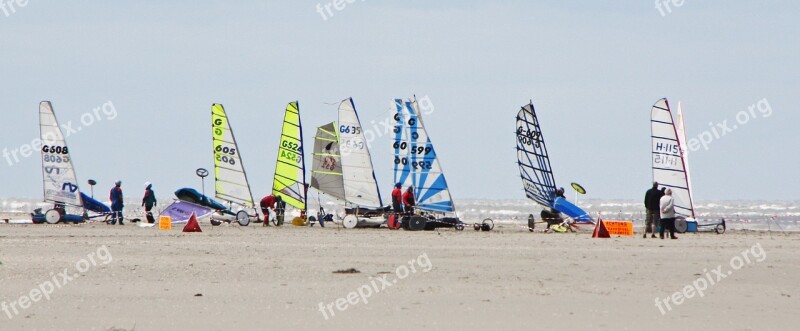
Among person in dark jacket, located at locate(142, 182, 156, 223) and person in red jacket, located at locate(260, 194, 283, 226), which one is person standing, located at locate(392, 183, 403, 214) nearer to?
person in red jacket, located at locate(260, 194, 283, 226)

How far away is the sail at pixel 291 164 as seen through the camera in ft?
104

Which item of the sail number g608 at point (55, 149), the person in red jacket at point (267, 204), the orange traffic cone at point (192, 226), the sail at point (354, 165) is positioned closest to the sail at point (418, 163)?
the sail at point (354, 165)

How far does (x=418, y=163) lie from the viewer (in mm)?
29500

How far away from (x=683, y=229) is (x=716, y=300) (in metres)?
15.3

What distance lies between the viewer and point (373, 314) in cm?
962

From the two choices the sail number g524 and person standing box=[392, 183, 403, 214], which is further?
the sail number g524

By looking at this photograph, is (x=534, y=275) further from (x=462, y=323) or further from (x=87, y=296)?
(x=87, y=296)

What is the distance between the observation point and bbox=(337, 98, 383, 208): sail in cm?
3064

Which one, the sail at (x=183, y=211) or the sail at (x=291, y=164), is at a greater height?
the sail at (x=291, y=164)

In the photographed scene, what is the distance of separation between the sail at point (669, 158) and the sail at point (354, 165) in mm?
7168
